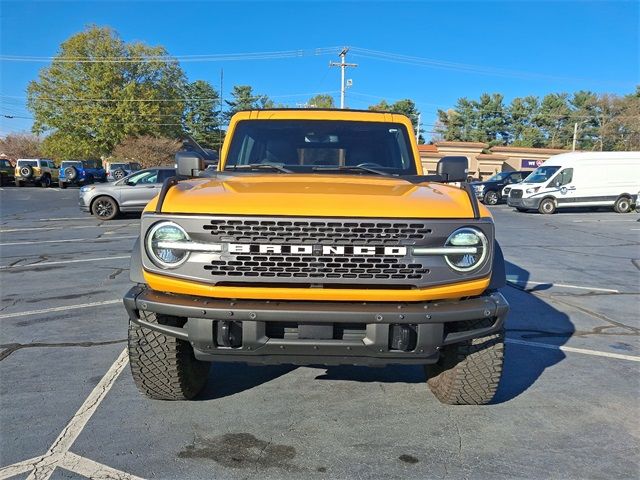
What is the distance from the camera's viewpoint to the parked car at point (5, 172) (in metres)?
37.0

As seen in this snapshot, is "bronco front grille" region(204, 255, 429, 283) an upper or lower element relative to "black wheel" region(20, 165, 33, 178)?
upper

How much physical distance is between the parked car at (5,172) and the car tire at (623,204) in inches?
1542

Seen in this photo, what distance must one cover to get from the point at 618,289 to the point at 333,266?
6029 mm

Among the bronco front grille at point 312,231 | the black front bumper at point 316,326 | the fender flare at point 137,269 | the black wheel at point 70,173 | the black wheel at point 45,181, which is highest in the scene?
the bronco front grille at point 312,231

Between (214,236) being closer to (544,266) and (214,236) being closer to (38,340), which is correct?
(38,340)

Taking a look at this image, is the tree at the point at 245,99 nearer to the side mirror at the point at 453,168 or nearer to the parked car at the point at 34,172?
the parked car at the point at 34,172

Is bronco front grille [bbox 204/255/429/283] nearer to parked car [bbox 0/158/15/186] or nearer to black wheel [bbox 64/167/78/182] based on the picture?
black wheel [bbox 64/167/78/182]

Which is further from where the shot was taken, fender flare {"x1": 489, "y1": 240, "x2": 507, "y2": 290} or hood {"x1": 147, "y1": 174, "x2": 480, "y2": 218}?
fender flare {"x1": 489, "y1": 240, "x2": 507, "y2": 290}

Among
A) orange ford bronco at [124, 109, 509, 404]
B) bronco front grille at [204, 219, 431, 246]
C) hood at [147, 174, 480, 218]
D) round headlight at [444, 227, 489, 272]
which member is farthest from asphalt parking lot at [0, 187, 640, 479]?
hood at [147, 174, 480, 218]

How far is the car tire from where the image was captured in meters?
20.9

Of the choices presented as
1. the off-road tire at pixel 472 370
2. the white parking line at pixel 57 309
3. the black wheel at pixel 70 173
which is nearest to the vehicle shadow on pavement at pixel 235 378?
the off-road tire at pixel 472 370

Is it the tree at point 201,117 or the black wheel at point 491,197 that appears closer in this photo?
the black wheel at point 491,197

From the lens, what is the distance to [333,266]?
2.70 metres

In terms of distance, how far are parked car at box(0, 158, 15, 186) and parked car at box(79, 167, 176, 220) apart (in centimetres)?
2620
